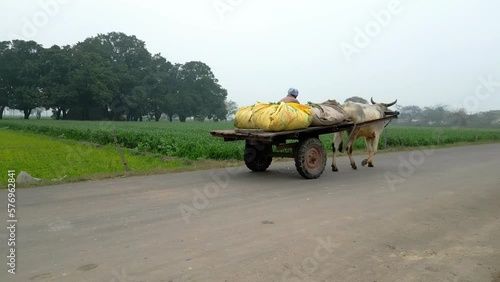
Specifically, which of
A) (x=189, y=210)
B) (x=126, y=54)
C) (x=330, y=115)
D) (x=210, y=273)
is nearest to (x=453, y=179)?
(x=330, y=115)

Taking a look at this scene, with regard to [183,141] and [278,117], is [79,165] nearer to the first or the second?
[183,141]

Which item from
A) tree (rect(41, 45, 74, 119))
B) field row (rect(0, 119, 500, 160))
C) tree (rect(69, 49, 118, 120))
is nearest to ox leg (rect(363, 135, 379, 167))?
field row (rect(0, 119, 500, 160))

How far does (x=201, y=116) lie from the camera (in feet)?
291

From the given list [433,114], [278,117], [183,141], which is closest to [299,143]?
[278,117]

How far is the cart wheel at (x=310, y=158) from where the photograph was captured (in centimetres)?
922

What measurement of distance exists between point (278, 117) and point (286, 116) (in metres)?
0.19

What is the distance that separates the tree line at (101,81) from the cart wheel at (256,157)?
5405cm

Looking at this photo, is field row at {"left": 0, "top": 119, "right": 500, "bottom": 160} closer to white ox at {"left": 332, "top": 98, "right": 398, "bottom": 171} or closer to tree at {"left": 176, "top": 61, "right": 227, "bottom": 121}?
white ox at {"left": 332, "top": 98, "right": 398, "bottom": 171}

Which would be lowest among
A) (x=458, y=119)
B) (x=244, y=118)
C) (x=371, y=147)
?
(x=371, y=147)

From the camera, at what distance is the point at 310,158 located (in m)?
9.50

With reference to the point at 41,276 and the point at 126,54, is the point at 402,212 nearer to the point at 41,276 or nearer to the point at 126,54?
the point at 41,276

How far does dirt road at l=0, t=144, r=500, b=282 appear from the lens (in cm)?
390

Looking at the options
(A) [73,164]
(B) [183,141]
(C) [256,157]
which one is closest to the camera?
(C) [256,157]

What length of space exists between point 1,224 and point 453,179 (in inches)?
375
